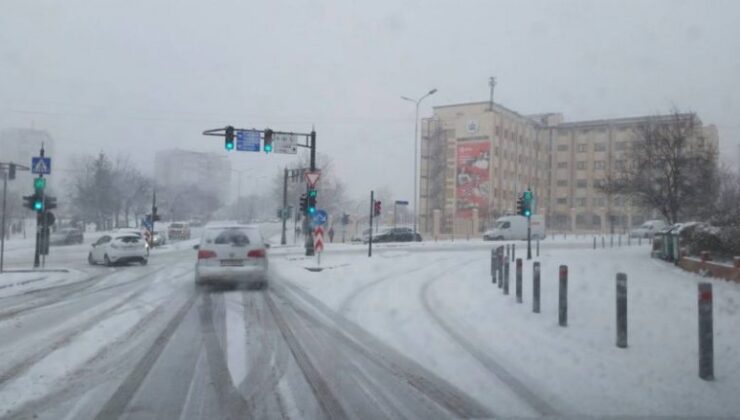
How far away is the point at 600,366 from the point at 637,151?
26.2 metres

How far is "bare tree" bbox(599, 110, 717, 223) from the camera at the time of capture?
1156 inches

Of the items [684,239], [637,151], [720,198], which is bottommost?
[684,239]

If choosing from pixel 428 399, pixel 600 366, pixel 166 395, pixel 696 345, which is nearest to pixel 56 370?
pixel 166 395

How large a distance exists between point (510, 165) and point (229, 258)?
69649 mm

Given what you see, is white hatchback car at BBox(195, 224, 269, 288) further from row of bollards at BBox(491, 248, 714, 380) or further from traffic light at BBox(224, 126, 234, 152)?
traffic light at BBox(224, 126, 234, 152)

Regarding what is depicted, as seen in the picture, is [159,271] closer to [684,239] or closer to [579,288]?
[579,288]

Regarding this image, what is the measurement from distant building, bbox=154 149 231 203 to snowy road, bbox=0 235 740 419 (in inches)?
3389

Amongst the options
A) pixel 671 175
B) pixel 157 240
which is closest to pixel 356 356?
pixel 671 175

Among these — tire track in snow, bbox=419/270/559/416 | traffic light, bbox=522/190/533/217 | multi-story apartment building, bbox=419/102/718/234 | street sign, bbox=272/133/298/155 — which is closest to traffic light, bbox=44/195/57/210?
street sign, bbox=272/133/298/155

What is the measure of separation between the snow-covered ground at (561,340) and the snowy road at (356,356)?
34 millimetres

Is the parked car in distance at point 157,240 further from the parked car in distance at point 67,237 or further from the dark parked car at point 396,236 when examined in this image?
the dark parked car at point 396,236

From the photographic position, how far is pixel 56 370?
743 centimetres

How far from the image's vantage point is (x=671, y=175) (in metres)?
29.6

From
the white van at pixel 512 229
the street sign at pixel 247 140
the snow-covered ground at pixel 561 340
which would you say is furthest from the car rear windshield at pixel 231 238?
the white van at pixel 512 229
